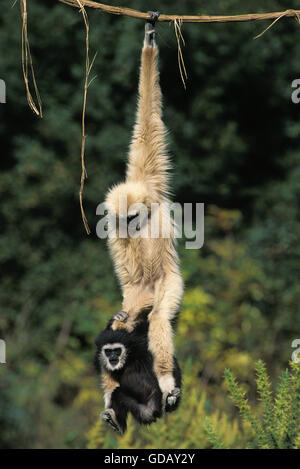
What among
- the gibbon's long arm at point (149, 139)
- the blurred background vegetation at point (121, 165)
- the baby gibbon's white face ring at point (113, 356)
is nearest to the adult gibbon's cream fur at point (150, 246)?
the gibbon's long arm at point (149, 139)

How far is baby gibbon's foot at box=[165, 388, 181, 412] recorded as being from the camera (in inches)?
102

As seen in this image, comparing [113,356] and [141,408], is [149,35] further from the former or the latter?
[141,408]

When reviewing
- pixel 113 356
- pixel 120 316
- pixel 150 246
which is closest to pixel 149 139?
pixel 150 246

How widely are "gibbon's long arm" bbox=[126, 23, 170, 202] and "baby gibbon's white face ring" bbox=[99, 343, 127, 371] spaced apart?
83 cm

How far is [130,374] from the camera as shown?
114 inches

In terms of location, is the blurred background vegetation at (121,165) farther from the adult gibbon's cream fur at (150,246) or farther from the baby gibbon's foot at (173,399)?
the baby gibbon's foot at (173,399)

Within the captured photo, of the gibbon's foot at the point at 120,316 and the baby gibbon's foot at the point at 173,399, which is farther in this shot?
the gibbon's foot at the point at 120,316

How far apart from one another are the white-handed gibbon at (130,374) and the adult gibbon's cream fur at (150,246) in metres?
0.05

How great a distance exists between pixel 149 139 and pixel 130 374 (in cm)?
121

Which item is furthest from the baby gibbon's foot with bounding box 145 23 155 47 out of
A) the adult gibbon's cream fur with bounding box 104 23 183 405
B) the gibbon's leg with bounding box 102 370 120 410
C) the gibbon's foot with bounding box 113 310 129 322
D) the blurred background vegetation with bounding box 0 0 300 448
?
the blurred background vegetation with bounding box 0 0 300 448

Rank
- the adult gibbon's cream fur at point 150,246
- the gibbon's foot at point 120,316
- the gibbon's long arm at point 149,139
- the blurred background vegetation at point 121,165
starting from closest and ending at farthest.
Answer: the adult gibbon's cream fur at point 150,246 → the gibbon's foot at point 120,316 → the gibbon's long arm at point 149,139 → the blurred background vegetation at point 121,165

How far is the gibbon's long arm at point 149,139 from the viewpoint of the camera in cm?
324

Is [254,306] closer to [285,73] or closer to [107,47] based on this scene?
[285,73]
